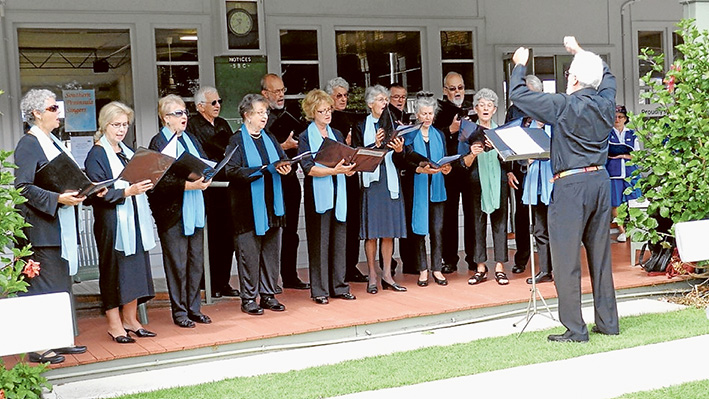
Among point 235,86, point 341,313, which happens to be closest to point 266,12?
point 235,86

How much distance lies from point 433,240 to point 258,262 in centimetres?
179

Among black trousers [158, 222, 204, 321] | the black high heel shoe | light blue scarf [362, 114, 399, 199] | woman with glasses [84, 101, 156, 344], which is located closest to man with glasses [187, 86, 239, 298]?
black trousers [158, 222, 204, 321]

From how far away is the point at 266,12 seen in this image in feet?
31.6

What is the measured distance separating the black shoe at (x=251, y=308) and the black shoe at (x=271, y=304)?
88 mm

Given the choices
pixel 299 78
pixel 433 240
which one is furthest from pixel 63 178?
pixel 299 78

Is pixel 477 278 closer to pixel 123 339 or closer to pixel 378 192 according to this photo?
pixel 378 192

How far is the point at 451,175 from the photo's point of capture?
877cm

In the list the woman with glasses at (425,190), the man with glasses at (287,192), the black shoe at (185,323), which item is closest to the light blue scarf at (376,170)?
the woman with glasses at (425,190)

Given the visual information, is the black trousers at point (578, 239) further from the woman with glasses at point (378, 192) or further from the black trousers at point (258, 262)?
the black trousers at point (258, 262)

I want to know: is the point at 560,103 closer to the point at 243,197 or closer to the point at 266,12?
the point at 243,197

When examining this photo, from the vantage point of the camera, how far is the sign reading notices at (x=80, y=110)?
8.95 meters

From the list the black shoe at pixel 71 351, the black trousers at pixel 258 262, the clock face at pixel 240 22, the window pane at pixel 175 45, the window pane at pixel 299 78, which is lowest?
the black shoe at pixel 71 351

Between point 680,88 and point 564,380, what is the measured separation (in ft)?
11.2

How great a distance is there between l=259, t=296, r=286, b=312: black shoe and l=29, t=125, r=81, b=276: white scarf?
1725 mm
